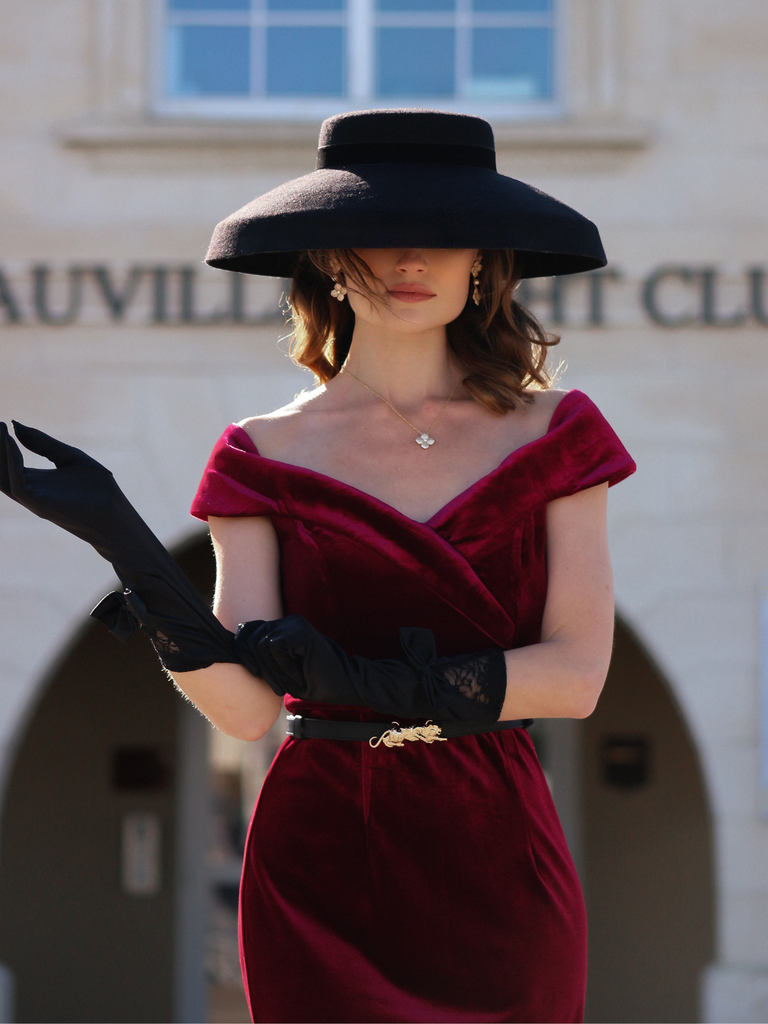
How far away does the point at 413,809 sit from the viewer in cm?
165

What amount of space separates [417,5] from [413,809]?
429cm

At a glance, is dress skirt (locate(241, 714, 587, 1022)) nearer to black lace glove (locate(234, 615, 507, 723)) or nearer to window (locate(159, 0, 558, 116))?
black lace glove (locate(234, 615, 507, 723))

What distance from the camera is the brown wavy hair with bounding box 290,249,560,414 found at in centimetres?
177

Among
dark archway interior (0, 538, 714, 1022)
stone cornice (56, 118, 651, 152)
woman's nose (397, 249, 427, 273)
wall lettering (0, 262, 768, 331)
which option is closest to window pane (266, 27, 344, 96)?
stone cornice (56, 118, 651, 152)

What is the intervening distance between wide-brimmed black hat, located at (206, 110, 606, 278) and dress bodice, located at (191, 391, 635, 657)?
261 mm

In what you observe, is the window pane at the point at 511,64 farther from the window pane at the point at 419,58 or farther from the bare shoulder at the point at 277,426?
the bare shoulder at the point at 277,426

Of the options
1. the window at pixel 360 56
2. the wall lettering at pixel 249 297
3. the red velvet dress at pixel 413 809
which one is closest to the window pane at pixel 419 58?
the window at pixel 360 56

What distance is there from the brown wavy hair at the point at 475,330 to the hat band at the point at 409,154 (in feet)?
0.38

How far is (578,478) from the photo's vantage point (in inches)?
66.7

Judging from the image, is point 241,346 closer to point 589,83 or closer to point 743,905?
point 589,83

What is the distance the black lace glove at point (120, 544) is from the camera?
4.84ft

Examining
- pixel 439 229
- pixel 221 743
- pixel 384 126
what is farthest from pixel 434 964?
pixel 221 743

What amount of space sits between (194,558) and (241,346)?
216cm

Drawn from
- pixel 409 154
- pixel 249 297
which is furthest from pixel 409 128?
pixel 249 297
